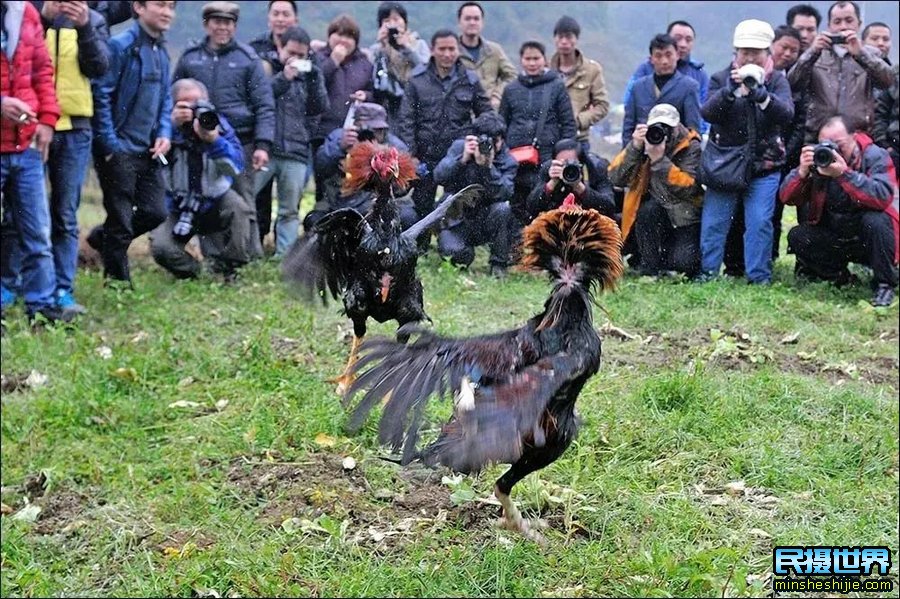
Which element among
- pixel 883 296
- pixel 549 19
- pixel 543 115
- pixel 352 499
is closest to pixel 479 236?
pixel 543 115

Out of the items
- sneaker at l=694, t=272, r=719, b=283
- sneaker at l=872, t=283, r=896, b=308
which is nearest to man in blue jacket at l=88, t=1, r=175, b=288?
sneaker at l=694, t=272, r=719, b=283

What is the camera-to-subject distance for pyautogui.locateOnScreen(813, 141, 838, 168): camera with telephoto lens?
24.7 ft

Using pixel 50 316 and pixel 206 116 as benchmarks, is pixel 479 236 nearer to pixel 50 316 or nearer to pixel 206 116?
pixel 206 116

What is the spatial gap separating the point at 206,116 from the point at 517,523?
5.23 m

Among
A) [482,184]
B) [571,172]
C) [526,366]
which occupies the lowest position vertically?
[526,366]

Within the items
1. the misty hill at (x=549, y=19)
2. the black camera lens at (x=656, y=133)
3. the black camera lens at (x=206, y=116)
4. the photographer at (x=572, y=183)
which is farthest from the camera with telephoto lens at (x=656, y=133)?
the misty hill at (x=549, y=19)

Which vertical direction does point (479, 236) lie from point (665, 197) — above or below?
below

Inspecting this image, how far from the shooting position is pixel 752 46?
22.0 ft

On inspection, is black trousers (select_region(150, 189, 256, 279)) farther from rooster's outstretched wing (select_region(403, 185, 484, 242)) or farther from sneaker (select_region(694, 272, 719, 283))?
sneaker (select_region(694, 272, 719, 283))

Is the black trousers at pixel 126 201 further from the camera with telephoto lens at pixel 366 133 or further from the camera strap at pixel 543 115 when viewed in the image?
the camera strap at pixel 543 115

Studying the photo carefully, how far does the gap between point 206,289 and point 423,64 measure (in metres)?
2.79

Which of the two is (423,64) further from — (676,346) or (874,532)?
(874,532)

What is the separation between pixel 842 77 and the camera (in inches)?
325

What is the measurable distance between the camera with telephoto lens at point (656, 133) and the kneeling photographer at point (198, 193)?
365 centimetres
